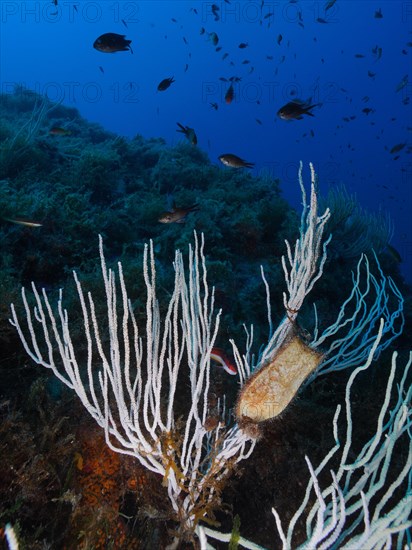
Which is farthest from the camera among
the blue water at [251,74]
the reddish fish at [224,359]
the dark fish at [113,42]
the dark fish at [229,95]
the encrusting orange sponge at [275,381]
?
the blue water at [251,74]

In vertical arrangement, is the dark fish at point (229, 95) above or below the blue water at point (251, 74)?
below

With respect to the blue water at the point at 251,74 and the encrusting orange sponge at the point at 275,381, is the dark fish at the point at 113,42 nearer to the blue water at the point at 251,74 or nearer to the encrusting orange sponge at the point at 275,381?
the encrusting orange sponge at the point at 275,381

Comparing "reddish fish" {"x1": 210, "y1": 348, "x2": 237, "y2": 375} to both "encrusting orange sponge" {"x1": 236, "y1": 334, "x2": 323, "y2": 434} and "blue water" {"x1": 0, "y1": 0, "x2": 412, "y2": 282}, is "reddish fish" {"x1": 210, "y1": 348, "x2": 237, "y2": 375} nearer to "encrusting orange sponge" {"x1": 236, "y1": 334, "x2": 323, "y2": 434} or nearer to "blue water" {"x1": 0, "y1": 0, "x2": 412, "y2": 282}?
"encrusting orange sponge" {"x1": 236, "y1": 334, "x2": 323, "y2": 434}

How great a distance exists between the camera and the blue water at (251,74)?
94.2 m

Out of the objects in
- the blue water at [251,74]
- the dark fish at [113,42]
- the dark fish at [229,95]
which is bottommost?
the dark fish at [229,95]

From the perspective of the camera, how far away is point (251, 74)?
4023 inches

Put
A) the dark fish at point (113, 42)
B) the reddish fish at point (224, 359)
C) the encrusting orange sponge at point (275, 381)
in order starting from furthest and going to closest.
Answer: the dark fish at point (113, 42), the reddish fish at point (224, 359), the encrusting orange sponge at point (275, 381)

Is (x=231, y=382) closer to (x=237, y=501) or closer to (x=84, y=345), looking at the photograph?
(x=237, y=501)

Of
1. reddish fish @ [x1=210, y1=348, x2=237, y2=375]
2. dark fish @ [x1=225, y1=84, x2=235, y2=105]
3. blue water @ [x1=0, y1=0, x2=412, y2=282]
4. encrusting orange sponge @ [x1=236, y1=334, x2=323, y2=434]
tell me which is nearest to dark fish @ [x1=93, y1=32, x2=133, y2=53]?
dark fish @ [x1=225, y1=84, x2=235, y2=105]

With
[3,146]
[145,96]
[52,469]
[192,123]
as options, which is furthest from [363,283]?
[145,96]

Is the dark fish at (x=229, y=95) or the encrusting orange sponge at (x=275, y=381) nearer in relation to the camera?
the encrusting orange sponge at (x=275, y=381)

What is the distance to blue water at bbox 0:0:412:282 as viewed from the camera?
309ft

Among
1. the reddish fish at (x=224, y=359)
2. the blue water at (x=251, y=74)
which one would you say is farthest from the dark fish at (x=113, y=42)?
the blue water at (x=251, y=74)

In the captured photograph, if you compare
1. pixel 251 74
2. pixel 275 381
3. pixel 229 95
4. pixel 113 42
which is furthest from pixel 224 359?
pixel 251 74
